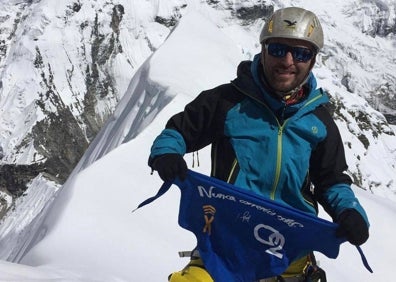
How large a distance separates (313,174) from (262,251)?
494 mm

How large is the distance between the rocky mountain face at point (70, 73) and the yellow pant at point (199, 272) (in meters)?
72.9

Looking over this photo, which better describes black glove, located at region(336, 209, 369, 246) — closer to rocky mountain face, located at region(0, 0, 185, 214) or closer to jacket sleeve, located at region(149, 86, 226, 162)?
jacket sleeve, located at region(149, 86, 226, 162)

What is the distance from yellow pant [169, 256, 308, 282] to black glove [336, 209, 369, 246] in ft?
1.35

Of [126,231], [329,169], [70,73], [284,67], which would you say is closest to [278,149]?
[329,169]

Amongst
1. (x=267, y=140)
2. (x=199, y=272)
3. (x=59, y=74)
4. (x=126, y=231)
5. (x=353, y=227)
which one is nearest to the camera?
(x=353, y=227)

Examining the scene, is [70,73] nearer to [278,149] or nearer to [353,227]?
[278,149]

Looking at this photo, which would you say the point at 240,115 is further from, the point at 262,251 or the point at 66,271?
the point at 66,271

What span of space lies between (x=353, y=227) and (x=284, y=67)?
2.90 ft

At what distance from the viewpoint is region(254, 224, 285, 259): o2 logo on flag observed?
10.9ft

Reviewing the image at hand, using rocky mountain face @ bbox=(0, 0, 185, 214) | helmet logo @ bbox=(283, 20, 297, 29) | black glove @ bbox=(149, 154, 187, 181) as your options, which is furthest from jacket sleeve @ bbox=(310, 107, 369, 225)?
rocky mountain face @ bbox=(0, 0, 185, 214)

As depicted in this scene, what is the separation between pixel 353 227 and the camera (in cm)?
304

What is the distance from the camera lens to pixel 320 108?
3.46 m

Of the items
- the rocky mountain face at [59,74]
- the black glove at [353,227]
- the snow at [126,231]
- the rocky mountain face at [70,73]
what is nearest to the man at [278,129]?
the black glove at [353,227]

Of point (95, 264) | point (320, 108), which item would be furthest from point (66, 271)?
point (320, 108)
